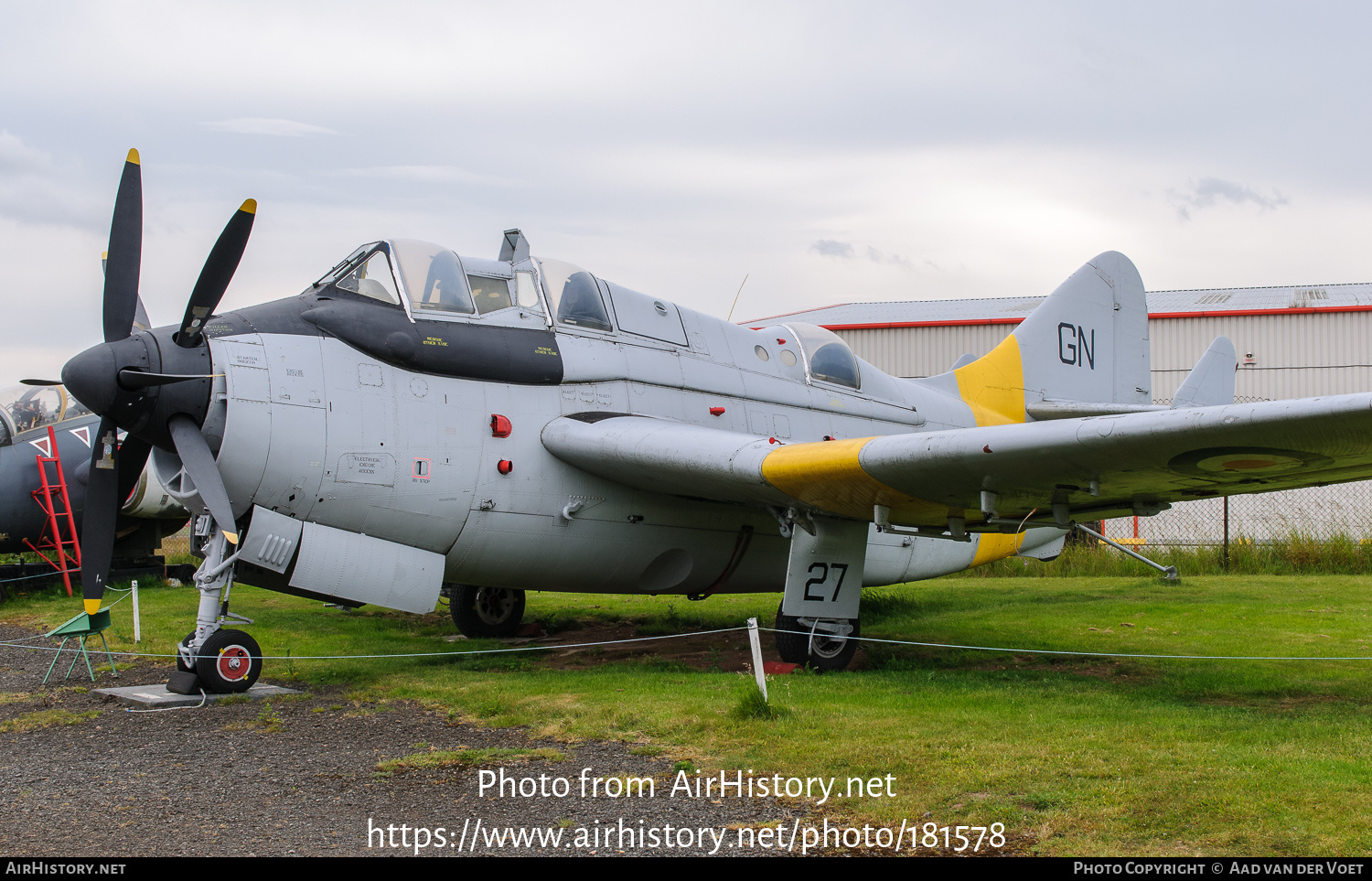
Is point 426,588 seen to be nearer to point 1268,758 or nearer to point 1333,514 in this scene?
point 1268,758

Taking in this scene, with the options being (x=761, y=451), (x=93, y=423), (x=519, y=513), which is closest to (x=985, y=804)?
(x=761, y=451)

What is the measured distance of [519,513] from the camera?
333 inches

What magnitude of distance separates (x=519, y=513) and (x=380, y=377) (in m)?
1.53

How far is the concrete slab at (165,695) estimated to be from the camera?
732 centimetres

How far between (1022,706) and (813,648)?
2.21 m

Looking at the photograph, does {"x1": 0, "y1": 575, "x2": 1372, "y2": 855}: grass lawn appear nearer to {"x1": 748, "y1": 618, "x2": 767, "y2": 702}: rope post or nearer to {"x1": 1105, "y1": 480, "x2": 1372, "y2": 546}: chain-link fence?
{"x1": 748, "y1": 618, "x2": 767, "y2": 702}: rope post

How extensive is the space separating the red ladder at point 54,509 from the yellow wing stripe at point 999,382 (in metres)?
12.0

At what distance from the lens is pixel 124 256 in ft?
25.0

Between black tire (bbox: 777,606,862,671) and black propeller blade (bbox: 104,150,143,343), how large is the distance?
5.48 m

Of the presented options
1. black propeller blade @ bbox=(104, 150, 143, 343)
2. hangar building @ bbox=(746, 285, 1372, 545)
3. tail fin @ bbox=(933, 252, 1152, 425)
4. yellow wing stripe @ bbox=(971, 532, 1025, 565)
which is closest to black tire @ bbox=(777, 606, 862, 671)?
yellow wing stripe @ bbox=(971, 532, 1025, 565)

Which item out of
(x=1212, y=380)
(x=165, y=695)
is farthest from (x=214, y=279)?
(x=1212, y=380)

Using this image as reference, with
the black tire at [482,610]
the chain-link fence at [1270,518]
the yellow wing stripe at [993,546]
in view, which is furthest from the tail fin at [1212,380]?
the black tire at [482,610]

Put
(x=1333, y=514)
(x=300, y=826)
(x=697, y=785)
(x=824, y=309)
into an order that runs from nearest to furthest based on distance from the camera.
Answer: (x=300, y=826) < (x=697, y=785) < (x=1333, y=514) < (x=824, y=309)

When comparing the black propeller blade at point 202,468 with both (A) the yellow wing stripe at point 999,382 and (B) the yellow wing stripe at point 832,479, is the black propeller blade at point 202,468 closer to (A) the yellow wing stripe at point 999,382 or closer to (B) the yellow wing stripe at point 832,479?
(B) the yellow wing stripe at point 832,479
